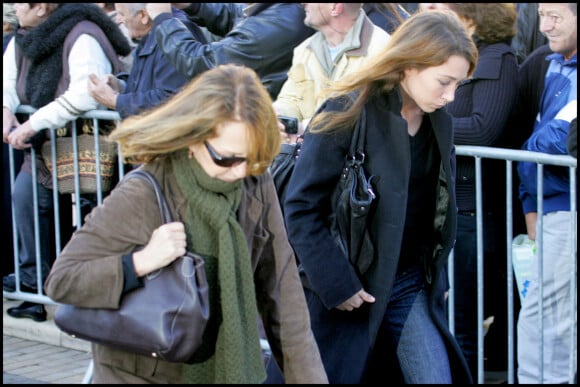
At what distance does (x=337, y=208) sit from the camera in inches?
156

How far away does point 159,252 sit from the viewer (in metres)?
2.94

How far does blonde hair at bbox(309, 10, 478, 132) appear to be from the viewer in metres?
3.94

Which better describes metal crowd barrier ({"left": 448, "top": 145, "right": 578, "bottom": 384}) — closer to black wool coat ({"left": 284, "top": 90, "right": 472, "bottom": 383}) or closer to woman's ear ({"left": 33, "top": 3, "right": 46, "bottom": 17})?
black wool coat ({"left": 284, "top": 90, "right": 472, "bottom": 383})

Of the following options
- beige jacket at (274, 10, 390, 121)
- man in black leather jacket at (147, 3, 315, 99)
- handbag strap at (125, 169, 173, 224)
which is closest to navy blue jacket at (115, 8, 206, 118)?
man in black leather jacket at (147, 3, 315, 99)

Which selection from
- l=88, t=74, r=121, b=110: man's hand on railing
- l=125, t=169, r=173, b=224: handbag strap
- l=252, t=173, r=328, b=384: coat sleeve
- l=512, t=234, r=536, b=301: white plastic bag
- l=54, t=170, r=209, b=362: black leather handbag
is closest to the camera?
l=54, t=170, r=209, b=362: black leather handbag

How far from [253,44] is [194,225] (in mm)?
2504

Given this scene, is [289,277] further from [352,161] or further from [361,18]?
[361,18]

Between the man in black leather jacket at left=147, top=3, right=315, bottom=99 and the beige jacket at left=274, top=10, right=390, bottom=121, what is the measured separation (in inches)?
15.0

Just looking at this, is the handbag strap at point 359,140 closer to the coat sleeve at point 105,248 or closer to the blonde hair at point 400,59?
the blonde hair at point 400,59

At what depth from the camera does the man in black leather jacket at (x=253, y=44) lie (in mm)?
5477

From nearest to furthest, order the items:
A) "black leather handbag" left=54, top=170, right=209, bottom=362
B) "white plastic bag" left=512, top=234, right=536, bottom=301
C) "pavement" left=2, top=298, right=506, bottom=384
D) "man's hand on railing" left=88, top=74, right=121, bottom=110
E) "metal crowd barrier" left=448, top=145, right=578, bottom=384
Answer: "black leather handbag" left=54, top=170, right=209, bottom=362 → "metal crowd barrier" left=448, top=145, right=578, bottom=384 → "white plastic bag" left=512, top=234, right=536, bottom=301 → "pavement" left=2, top=298, right=506, bottom=384 → "man's hand on railing" left=88, top=74, right=121, bottom=110

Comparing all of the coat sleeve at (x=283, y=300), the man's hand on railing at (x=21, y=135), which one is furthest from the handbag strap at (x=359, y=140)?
the man's hand on railing at (x=21, y=135)

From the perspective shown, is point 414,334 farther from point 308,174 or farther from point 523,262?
point 523,262

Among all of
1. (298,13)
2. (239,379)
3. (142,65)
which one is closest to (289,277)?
(239,379)
